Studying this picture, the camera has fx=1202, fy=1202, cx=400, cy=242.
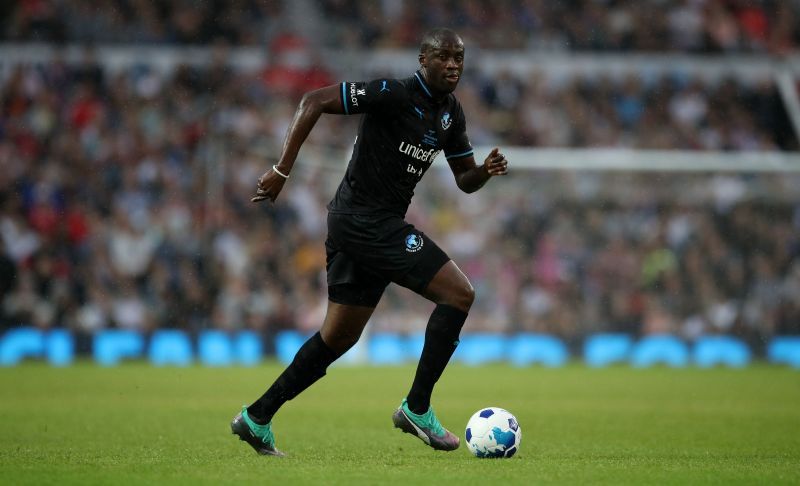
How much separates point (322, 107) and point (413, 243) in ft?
3.15

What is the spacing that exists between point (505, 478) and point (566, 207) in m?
14.6

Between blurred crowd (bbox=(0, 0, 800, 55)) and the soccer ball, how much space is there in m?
16.5

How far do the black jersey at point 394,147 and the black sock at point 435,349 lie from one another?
2.33 ft

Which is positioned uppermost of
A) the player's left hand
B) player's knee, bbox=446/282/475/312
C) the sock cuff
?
the player's left hand

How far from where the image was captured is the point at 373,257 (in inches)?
279

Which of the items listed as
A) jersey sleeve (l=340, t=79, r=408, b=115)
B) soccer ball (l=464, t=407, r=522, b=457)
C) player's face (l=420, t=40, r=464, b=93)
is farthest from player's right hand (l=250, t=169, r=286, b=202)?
soccer ball (l=464, t=407, r=522, b=457)

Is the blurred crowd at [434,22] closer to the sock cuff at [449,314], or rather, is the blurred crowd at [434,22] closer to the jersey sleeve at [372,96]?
the jersey sleeve at [372,96]

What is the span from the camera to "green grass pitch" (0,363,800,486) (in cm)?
629

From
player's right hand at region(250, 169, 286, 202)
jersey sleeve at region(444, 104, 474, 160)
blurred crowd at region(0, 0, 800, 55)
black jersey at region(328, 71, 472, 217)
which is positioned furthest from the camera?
blurred crowd at region(0, 0, 800, 55)

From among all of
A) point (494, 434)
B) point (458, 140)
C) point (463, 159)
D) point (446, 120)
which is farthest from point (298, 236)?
point (494, 434)

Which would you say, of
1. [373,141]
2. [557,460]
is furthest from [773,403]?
[373,141]

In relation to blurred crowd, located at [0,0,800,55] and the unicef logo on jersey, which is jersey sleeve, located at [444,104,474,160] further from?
blurred crowd, located at [0,0,800,55]

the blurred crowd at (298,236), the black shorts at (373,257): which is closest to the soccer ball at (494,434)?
the black shorts at (373,257)

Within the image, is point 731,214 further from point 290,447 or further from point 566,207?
point 290,447
